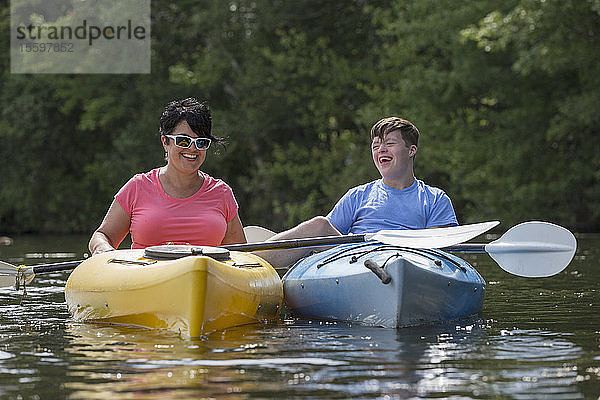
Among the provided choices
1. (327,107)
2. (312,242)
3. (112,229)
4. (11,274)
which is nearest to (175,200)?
(112,229)

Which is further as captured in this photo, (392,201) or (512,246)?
(392,201)

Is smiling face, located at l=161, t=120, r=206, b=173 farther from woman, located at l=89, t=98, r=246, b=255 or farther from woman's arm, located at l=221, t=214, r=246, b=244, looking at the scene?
woman's arm, located at l=221, t=214, r=246, b=244

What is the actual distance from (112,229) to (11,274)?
74 cm

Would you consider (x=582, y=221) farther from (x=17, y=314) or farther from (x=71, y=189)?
(x=17, y=314)

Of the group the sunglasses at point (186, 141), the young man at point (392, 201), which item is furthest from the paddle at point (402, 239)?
the sunglasses at point (186, 141)

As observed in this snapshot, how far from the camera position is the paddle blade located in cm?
662

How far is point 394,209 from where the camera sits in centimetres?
676

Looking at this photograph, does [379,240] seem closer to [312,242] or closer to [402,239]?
[402,239]

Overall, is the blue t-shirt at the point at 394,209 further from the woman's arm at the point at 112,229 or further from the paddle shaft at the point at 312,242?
the woman's arm at the point at 112,229

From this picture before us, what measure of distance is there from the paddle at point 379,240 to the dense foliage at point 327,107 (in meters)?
10.4

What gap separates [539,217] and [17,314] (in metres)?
13.1

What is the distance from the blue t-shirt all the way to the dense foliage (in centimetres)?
1008

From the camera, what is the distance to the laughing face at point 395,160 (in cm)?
679

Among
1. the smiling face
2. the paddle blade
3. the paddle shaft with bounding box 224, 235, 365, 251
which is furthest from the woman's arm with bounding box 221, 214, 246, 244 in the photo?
the paddle blade
